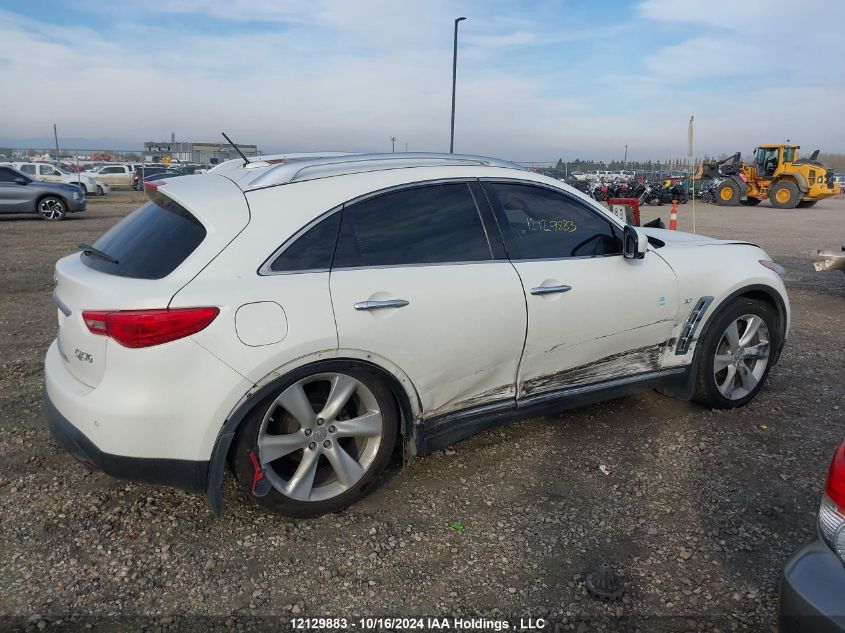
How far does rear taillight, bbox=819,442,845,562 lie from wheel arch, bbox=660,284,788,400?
2.27 metres

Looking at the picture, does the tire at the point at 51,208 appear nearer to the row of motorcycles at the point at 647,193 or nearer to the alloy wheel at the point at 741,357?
the alloy wheel at the point at 741,357

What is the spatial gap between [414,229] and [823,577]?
2.15 m

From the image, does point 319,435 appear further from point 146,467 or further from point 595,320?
point 595,320

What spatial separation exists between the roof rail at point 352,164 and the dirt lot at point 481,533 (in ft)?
5.20

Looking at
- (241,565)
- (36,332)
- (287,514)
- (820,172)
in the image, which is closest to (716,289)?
(287,514)

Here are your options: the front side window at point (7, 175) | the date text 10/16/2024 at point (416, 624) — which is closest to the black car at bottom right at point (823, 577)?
the date text 10/16/2024 at point (416, 624)

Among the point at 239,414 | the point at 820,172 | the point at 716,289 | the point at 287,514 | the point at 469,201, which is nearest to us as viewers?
the point at 239,414

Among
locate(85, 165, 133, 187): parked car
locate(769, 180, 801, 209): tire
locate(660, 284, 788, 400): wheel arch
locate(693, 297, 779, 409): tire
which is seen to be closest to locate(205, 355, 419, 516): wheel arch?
locate(660, 284, 788, 400): wheel arch

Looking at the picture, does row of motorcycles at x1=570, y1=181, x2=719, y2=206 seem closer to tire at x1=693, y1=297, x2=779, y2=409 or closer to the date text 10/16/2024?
tire at x1=693, y1=297, x2=779, y2=409

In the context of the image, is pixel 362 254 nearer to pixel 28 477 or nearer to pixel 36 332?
pixel 28 477

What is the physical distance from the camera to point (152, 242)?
9.54 ft

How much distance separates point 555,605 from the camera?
2562 millimetres

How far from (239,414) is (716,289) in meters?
2.95

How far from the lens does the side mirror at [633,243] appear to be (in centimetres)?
368
